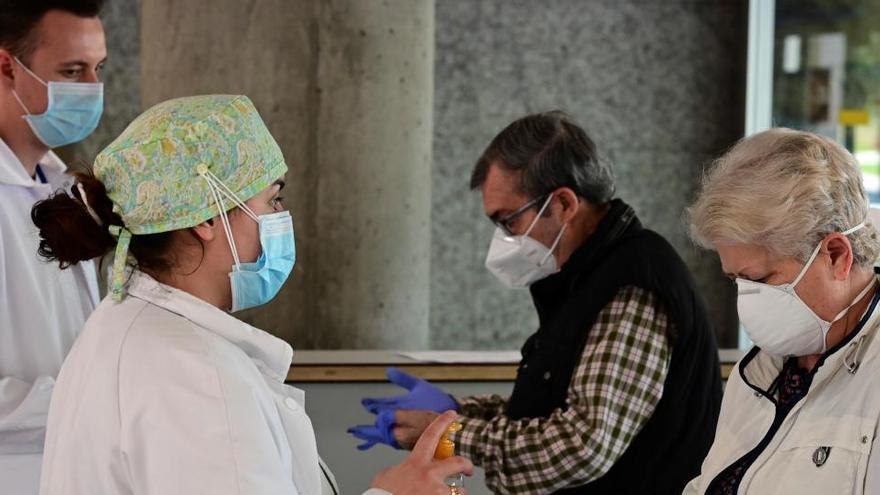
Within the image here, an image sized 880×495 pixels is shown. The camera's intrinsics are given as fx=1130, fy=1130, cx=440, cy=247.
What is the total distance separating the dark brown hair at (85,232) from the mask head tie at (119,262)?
0.7 inches

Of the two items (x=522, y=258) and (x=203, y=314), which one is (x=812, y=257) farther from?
(x=203, y=314)

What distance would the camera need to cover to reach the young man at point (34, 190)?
224 centimetres

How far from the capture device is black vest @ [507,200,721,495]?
224 centimetres

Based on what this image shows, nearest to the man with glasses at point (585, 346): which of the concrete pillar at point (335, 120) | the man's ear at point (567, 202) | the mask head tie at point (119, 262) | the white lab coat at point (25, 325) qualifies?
the man's ear at point (567, 202)

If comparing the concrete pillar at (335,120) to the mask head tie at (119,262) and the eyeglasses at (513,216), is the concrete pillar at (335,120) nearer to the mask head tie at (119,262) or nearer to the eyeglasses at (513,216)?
the eyeglasses at (513,216)

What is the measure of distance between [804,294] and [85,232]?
3.68ft

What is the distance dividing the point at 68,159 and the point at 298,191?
1997 mm

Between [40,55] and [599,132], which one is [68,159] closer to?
[599,132]

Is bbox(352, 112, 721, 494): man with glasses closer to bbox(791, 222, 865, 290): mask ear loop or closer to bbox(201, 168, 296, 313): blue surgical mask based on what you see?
bbox(791, 222, 865, 290): mask ear loop

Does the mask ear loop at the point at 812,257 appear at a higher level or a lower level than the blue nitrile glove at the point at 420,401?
higher

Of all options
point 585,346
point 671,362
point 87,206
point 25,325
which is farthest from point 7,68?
point 671,362

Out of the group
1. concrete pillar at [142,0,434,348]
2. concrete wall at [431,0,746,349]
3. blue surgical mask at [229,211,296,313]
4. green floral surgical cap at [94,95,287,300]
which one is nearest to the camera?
green floral surgical cap at [94,95,287,300]

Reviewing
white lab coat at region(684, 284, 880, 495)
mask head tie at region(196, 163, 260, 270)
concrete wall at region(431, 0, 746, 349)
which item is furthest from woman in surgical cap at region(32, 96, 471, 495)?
concrete wall at region(431, 0, 746, 349)

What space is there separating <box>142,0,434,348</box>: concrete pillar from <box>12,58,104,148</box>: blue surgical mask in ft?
3.20
